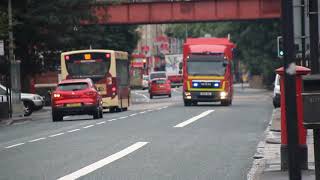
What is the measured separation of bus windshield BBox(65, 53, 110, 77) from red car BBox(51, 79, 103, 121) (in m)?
7.01

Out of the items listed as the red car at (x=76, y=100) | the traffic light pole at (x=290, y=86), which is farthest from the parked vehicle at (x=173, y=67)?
the traffic light pole at (x=290, y=86)

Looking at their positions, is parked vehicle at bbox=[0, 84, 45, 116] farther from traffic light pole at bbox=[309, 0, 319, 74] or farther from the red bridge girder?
traffic light pole at bbox=[309, 0, 319, 74]

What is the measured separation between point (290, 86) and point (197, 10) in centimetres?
5692

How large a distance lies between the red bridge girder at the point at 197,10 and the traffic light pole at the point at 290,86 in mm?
55812

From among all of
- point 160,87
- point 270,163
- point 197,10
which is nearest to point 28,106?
point 197,10

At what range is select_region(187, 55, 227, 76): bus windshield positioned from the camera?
4425 centimetres

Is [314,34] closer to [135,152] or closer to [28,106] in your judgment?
[135,152]

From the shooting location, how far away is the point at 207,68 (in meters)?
44.8

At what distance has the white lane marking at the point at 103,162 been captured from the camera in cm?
1367

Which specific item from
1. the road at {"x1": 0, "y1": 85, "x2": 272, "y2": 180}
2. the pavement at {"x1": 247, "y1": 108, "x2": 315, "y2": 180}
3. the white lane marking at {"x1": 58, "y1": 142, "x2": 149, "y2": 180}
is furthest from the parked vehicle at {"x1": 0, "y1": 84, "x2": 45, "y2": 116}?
the white lane marking at {"x1": 58, "y1": 142, "x2": 149, "y2": 180}

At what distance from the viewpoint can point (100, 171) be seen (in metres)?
14.2

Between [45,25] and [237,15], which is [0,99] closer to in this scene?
[45,25]

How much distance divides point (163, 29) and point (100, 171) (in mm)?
162383

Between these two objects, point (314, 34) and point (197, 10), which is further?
point (197, 10)
